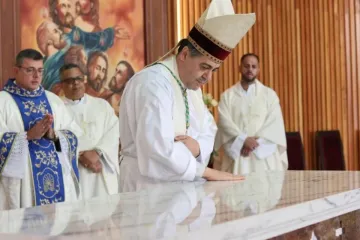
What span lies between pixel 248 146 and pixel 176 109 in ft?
13.7

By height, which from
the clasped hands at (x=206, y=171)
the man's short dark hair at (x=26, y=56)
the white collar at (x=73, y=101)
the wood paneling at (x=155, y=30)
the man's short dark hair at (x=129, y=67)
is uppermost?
the wood paneling at (x=155, y=30)

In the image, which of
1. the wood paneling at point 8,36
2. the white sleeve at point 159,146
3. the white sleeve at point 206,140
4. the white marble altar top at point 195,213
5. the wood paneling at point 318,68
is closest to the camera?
the white marble altar top at point 195,213

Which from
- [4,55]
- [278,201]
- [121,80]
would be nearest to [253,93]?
[121,80]

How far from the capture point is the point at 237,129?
777cm

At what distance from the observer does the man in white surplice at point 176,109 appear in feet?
10.2

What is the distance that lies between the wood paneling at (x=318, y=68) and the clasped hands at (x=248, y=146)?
2.76 m

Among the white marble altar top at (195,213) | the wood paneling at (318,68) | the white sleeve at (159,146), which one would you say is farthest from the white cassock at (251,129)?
the white marble altar top at (195,213)

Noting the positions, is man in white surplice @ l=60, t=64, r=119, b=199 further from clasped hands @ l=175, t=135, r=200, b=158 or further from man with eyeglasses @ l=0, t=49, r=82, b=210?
clasped hands @ l=175, t=135, r=200, b=158

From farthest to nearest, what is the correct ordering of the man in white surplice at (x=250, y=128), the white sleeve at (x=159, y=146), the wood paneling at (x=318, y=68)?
1. the wood paneling at (x=318, y=68)
2. the man in white surplice at (x=250, y=128)
3. the white sleeve at (x=159, y=146)

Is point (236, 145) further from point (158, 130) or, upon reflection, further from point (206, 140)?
point (158, 130)

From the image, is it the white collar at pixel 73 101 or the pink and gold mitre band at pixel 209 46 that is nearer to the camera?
the pink and gold mitre band at pixel 209 46

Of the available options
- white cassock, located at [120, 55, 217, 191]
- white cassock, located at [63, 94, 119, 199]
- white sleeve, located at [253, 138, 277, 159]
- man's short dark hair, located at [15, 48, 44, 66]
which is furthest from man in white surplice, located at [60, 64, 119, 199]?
white cassock, located at [120, 55, 217, 191]

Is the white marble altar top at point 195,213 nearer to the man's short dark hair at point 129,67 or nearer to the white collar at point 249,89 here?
the man's short dark hair at point 129,67

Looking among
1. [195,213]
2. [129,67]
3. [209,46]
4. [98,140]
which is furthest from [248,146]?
[195,213]
